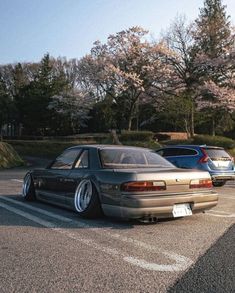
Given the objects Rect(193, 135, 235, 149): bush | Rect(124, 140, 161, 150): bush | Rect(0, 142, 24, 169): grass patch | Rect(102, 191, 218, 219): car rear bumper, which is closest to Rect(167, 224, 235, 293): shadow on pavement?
Rect(102, 191, 218, 219): car rear bumper

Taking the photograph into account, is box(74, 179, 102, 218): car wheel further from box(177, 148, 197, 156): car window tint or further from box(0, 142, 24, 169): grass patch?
box(0, 142, 24, 169): grass patch

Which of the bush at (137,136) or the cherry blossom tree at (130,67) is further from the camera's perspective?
the cherry blossom tree at (130,67)

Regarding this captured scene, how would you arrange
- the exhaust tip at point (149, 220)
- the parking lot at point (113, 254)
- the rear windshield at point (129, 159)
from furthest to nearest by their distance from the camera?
the rear windshield at point (129, 159) → the exhaust tip at point (149, 220) → the parking lot at point (113, 254)

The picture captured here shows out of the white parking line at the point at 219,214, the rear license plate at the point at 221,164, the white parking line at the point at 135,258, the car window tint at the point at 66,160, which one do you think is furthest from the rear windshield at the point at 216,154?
the white parking line at the point at 135,258

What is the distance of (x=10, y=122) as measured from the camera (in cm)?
6034

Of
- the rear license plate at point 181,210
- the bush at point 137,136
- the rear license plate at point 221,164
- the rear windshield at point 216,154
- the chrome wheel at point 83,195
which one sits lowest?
the rear license plate at point 181,210

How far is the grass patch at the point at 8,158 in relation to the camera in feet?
84.3

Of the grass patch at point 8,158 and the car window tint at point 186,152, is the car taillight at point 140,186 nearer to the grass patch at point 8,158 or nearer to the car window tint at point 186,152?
the car window tint at point 186,152

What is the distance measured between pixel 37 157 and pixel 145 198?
28.4 m

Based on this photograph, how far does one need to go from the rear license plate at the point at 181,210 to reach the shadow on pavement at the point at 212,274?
1394mm

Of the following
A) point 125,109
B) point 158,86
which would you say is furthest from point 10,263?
point 125,109

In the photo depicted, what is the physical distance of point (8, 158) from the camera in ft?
87.2

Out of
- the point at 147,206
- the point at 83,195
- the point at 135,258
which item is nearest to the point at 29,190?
the point at 83,195

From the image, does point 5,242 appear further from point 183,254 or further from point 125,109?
point 125,109
